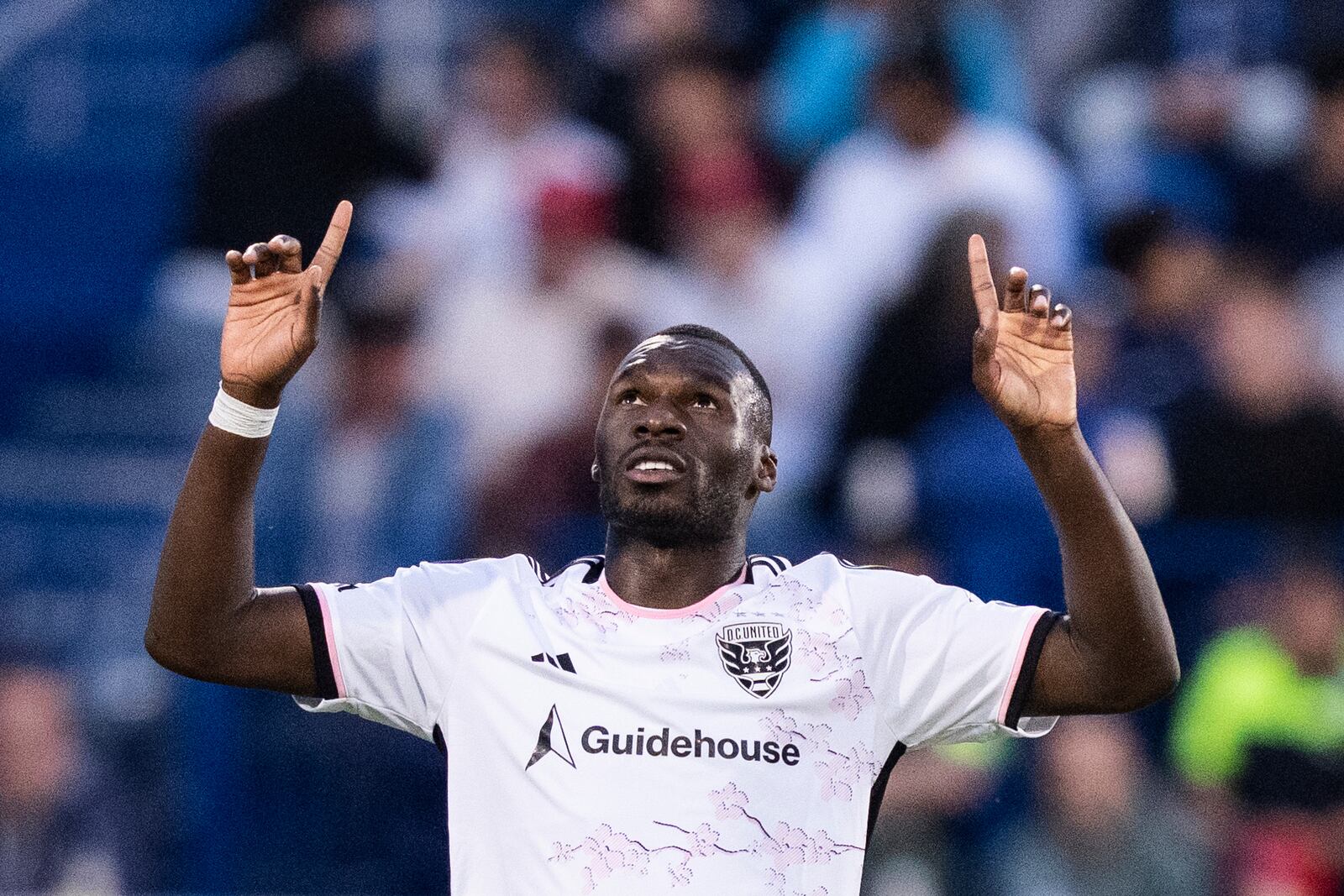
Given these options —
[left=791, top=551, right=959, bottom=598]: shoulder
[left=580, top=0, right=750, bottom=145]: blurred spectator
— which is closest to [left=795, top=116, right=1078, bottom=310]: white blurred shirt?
[left=580, top=0, right=750, bottom=145]: blurred spectator

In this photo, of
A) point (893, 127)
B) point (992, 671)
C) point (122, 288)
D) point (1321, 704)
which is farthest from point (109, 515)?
point (992, 671)

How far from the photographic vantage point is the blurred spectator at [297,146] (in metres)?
8.76

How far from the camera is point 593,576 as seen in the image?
432 cm

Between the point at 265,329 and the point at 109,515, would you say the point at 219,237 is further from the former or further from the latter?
the point at 265,329

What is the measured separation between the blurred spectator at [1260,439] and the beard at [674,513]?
3.92 meters

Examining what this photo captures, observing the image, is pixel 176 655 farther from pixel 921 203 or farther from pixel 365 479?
pixel 921 203

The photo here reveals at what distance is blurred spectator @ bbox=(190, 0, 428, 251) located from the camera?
345 inches

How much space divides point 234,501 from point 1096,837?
4.08m

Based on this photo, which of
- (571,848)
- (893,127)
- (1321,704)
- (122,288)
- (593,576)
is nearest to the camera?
(571,848)

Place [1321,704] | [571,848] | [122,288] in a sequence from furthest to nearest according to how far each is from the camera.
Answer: [122,288] → [1321,704] → [571,848]

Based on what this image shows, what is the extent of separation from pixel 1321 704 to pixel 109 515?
4981mm

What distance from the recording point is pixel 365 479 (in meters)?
7.98

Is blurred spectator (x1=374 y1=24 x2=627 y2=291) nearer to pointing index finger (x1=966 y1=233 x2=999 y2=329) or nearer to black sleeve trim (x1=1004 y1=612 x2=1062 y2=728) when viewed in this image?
pointing index finger (x1=966 y1=233 x2=999 y2=329)

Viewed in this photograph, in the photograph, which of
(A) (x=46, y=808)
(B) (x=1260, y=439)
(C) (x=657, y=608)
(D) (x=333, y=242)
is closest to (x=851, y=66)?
(B) (x=1260, y=439)
